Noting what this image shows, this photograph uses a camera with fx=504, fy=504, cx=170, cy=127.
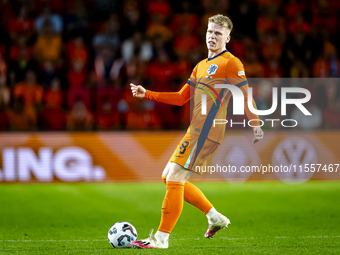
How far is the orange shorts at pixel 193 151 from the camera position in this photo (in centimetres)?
473

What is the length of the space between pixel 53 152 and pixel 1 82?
2.21 meters

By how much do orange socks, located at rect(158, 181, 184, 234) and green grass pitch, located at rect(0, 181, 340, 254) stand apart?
0.79 feet

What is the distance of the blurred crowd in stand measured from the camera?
10.6m

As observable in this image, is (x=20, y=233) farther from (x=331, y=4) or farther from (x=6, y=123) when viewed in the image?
(x=331, y=4)

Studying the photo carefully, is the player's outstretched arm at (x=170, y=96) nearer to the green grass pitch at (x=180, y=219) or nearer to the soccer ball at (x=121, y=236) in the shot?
the soccer ball at (x=121, y=236)

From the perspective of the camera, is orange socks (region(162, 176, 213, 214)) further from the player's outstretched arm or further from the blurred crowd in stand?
the blurred crowd in stand

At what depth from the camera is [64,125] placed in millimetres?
10445

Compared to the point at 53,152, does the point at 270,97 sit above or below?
above

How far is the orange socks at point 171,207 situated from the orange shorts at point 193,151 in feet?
0.74

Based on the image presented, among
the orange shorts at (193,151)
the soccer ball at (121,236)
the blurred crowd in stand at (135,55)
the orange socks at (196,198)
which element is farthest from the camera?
the blurred crowd in stand at (135,55)

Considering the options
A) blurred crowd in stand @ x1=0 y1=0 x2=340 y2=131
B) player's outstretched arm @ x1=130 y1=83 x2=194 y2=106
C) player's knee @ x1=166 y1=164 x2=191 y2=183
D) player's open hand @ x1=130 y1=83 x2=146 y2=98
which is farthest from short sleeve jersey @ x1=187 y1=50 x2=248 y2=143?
blurred crowd in stand @ x1=0 y1=0 x2=340 y2=131

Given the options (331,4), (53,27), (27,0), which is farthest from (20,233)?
(331,4)

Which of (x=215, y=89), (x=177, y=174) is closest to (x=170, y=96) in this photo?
(x=215, y=89)

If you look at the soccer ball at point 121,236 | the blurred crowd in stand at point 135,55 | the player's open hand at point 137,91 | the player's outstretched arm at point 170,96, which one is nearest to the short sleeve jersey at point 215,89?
the player's outstretched arm at point 170,96
